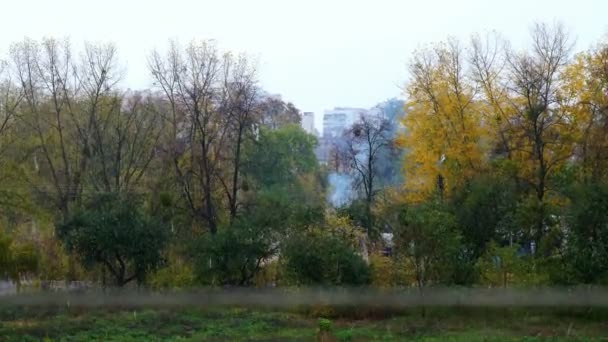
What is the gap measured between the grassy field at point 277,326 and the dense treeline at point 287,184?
934 millimetres

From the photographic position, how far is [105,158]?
722 inches

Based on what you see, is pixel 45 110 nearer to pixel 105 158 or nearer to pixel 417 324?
pixel 105 158

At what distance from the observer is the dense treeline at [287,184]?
11.9 metres

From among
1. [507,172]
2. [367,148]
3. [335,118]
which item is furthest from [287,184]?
[335,118]

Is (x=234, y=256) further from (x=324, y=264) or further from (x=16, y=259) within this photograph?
(x=16, y=259)

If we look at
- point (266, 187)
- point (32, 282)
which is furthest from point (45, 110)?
point (32, 282)

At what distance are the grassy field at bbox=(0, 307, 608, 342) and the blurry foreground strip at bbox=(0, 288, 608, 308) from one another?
0.42 feet

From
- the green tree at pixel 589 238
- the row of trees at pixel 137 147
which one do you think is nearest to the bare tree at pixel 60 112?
the row of trees at pixel 137 147

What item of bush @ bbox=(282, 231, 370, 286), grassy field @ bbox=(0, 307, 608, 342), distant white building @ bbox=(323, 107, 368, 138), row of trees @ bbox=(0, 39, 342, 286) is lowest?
grassy field @ bbox=(0, 307, 608, 342)

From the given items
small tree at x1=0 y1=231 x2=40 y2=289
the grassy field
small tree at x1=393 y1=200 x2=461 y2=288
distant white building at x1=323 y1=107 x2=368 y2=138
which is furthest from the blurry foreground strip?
distant white building at x1=323 y1=107 x2=368 y2=138

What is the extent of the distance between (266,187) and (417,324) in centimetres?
904

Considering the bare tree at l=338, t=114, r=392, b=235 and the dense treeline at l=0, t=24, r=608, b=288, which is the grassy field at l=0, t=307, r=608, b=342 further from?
the bare tree at l=338, t=114, r=392, b=235

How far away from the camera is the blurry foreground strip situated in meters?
10.5

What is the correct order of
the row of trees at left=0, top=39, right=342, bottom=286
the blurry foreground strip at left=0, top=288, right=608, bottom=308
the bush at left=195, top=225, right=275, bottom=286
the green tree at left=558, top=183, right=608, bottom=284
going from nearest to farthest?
the blurry foreground strip at left=0, top=288, right=608, bottom=308 → the green tree at left=558, top=183, right=608, bottom=284 → the bush at left=195, top=225, right=275, bottom=286 → the row of trees at left=0, top=39, right=342, bottom=286
